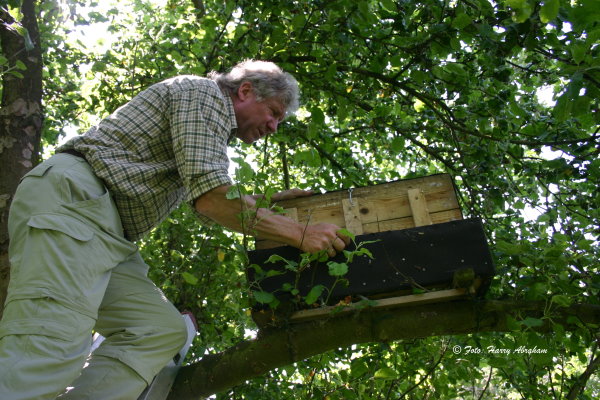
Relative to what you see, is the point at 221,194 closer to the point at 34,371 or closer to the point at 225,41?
the point at 34,371

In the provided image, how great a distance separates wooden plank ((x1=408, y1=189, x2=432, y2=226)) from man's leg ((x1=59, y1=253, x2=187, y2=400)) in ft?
4.27

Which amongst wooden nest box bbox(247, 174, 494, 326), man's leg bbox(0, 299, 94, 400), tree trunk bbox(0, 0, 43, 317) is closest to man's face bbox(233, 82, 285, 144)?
wooden nest box bbox(247, 174, 494, 326)

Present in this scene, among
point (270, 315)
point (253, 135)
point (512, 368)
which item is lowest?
point (512, 368)

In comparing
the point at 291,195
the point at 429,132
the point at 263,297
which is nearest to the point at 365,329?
the point at 263,297

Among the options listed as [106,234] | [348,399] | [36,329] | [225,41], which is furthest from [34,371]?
[225,41]

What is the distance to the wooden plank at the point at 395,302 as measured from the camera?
2.42 m

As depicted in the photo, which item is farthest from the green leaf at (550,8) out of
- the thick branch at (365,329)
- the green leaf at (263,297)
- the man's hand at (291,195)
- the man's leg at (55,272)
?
the man's leg at (55,272)

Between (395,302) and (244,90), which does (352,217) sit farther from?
(244,90)

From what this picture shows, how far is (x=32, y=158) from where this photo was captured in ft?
11.7

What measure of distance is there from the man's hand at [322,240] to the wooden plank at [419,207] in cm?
48

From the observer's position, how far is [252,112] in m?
3.12

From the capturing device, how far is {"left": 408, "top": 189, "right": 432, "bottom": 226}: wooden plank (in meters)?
2.68

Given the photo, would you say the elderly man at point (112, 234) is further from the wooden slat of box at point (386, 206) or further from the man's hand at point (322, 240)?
the wooden slat of box at point (386, 206)

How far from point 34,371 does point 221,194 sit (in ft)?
3.33
